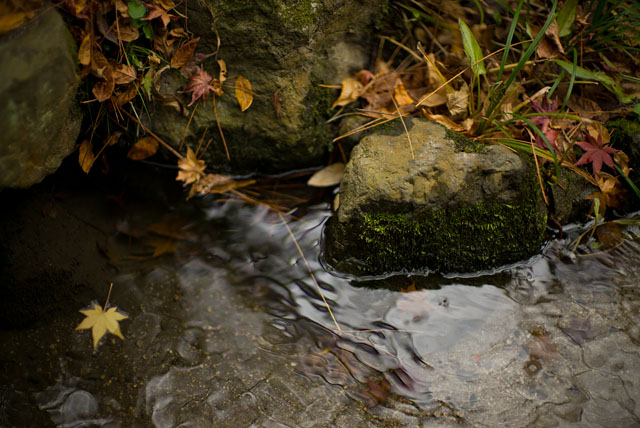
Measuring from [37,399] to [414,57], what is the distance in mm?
2843

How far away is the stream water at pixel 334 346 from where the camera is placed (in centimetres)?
194

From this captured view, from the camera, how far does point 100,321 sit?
223cm

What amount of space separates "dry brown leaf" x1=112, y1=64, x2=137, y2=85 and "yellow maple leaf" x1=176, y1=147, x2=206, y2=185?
0.53m

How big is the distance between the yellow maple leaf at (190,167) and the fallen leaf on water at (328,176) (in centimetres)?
72

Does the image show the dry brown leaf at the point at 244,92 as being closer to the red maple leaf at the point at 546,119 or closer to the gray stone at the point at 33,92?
the gray stone at the point at 33,92

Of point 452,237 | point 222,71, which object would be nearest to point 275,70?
point 222,71

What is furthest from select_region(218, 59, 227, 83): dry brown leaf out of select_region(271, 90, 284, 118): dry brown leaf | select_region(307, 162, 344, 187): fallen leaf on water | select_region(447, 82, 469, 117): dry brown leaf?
select_region(447, 82, 469, 117): dry brown leaf

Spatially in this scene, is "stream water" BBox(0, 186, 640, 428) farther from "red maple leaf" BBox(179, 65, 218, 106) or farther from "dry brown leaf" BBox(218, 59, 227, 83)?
"dry brown leaf" BBox(218, 59, 227, 83)

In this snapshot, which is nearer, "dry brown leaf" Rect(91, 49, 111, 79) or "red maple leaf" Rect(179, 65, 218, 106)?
"dry brown leaf" Rect(91, 49, 111, 79)

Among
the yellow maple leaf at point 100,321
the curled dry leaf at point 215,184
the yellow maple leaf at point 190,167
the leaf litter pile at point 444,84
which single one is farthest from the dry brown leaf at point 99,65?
the yellow maple leaf at point 100,321

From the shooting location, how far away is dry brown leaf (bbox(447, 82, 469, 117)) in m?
2.60

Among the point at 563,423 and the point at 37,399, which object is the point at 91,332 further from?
the point at 563,423

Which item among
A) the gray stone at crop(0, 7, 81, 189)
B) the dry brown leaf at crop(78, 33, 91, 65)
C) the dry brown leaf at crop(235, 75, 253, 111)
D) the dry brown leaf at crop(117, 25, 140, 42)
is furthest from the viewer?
the dry brown leaf at crop(235, 75, 253, 111)

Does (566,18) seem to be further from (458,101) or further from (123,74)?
(123,74)
